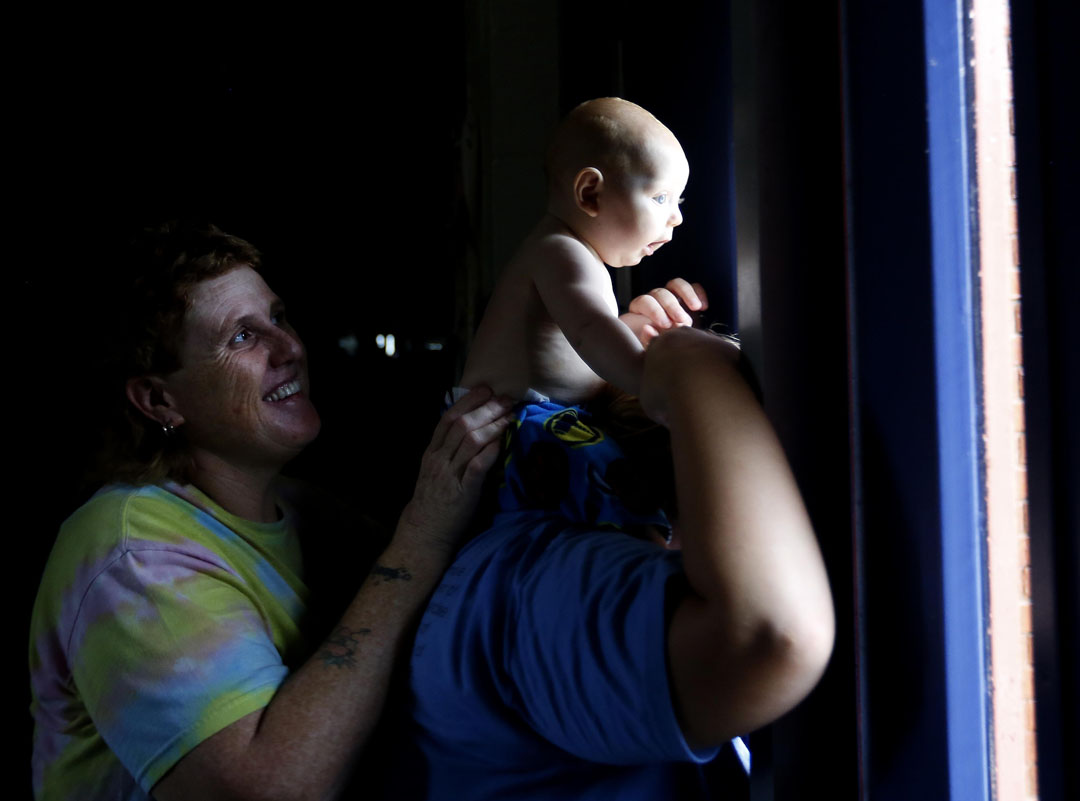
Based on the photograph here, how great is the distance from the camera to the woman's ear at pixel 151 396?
142cm

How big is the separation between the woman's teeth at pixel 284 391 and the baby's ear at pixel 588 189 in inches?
25.7

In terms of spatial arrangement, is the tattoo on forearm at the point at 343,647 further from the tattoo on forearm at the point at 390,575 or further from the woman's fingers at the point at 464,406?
the woman's fingers at the point at 464,406

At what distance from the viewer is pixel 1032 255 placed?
63cm

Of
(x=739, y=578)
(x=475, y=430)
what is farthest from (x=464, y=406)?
(x=739, y=578)

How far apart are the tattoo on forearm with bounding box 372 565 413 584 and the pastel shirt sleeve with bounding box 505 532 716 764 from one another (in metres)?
0.30

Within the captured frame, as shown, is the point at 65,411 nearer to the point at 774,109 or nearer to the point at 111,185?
the point at 111,185

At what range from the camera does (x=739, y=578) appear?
62cm

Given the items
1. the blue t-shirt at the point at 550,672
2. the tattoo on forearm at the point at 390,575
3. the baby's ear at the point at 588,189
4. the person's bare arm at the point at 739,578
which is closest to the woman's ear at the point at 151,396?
the tattoo on forearm at the point at 390,575

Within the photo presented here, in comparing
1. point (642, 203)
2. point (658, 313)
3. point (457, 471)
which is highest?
point (642, 203)

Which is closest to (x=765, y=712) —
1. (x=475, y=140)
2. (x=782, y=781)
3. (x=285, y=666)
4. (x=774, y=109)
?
(x=782, y=781)

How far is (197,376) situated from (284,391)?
14 cm

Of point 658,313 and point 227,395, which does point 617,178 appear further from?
point 227,395

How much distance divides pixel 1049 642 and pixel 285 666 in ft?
3.02

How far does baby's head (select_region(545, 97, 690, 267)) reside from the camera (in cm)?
109
